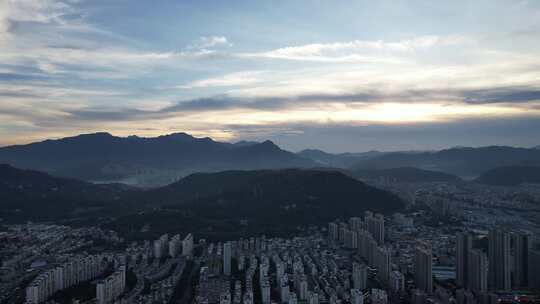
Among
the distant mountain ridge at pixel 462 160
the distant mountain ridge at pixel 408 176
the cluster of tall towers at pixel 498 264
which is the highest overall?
the distant mountain ridge at pixel 462 160

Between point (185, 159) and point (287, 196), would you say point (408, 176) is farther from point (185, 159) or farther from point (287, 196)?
point (185, 159)

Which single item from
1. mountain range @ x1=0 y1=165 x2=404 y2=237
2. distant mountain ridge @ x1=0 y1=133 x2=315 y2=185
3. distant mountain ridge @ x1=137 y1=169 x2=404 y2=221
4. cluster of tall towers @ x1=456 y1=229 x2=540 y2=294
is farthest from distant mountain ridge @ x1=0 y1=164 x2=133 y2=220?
distant mountain ridge @ x1=0 y1=133 x2=315 y2=185

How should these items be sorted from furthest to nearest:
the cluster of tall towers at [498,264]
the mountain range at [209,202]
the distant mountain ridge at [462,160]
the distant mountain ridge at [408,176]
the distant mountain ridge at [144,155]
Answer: the distant mountain ridge at [144,155], the distant mountain ridge at [462,160], the distant mountain ridge at [408,176], the mountain range at [209,202], the cluster of tall towers at [498,264]

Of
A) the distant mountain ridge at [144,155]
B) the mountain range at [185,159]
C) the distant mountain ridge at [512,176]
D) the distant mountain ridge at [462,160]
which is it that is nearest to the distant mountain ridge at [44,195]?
the mountain range at [185,159]

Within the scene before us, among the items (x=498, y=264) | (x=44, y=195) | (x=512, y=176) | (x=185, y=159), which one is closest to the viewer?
(x=498, y=264)

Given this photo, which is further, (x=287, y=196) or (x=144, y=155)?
(x=144, y=155)

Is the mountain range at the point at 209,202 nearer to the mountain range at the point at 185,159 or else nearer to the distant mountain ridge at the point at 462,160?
the mountain range at the point at 185,159

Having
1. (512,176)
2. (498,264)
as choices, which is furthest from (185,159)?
(498,264)
